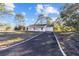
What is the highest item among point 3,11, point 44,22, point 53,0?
point 53,0

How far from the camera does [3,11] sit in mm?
1862

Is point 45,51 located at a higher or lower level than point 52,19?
lower

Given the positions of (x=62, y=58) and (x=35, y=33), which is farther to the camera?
(x=35, y=33)

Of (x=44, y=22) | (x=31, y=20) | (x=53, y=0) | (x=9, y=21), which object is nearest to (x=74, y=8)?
(x=53, y=0)

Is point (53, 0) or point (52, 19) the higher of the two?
point (53, 0)

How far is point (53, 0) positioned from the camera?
185 cm

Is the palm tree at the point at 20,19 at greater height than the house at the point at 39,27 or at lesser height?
greater

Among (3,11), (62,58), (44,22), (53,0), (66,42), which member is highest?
(53,0)

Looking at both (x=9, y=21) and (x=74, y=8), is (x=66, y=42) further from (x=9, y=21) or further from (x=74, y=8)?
(x=9, y=21)

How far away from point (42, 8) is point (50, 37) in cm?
32

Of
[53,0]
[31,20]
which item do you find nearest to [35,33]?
[31,20]

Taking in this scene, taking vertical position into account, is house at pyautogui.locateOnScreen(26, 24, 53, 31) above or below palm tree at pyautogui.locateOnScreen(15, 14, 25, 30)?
below

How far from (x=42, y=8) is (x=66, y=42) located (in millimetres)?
442

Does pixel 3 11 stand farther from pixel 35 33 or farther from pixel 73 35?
pixel 73 35
